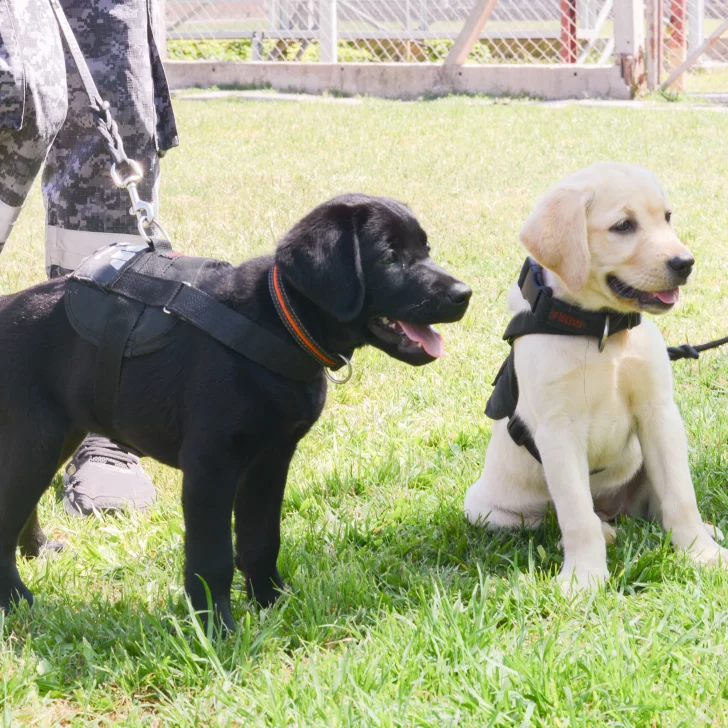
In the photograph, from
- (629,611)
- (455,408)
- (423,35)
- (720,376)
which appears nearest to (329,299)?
(629,611)

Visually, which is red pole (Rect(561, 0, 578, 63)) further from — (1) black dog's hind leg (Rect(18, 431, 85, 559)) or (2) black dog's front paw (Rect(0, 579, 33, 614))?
(2) black dog's front paw (Rect(0, 579, 33, 614))

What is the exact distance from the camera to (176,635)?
2320 mm

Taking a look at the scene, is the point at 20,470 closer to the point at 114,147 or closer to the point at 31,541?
the point at 31,541

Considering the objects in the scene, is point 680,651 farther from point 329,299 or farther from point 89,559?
point 89,559

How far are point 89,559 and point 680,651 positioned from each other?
1.66 m

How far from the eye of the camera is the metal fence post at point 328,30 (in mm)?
14281

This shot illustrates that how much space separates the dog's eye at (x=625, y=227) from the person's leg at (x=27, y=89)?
1524 millimetres

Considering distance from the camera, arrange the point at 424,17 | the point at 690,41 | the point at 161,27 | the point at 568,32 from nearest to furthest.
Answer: the point at 161,27
the point at 568,32
the point at 690,41
the point at 424,17

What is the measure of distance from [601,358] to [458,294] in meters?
0.52

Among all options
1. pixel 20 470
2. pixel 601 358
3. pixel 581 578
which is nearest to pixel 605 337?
pixel 601 358

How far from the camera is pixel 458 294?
7.41 feet

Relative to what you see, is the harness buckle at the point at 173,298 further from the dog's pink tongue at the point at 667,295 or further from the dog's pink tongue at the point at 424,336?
the dog's pink tongue at the point at 667,295

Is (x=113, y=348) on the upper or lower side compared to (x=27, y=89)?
lower

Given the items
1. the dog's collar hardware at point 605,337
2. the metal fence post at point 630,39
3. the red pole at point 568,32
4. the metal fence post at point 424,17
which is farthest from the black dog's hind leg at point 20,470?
the metal fence post at point 424,17
